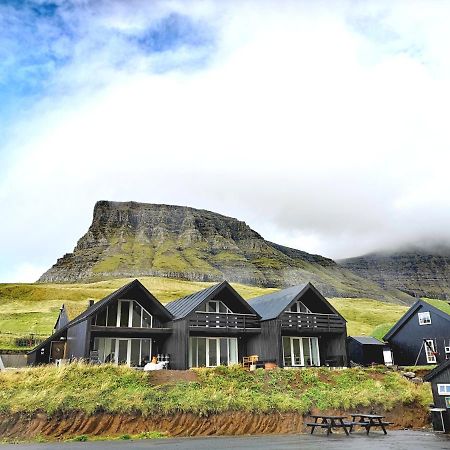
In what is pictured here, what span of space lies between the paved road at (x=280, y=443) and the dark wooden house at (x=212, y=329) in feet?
38.3

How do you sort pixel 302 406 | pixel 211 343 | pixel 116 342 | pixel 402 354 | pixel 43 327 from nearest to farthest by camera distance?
pixel 302 406 → pixel 116 342 → pixel 211 343 → pixel 402 354 → pixel 43 327

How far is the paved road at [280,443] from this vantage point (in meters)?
17.0

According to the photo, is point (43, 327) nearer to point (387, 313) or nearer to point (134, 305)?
point (134, 305)

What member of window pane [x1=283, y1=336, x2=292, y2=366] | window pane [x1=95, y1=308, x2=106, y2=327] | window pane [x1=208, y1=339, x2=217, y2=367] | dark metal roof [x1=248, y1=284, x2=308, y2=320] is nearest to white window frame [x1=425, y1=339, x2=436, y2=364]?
dark metal roof [x1=248, y1=284, x2=308, y2=320]

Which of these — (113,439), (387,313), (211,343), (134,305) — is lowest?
(113,439)

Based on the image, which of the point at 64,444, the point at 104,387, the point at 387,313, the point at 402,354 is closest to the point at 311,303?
the point at 402,354

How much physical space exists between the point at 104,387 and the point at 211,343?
1307cm

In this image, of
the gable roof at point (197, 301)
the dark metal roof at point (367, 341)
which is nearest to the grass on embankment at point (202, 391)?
the gable roof at point (197, 301)

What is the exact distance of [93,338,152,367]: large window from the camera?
31703 mm

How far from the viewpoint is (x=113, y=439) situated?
20.0 metres

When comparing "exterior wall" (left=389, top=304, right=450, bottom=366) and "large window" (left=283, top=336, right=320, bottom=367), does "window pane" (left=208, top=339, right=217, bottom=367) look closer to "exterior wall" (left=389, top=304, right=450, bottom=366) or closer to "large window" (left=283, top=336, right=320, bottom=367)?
"large window" (left=283, top=336, right=320, bottom=367)

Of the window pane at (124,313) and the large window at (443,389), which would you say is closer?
the large window at (443,389)

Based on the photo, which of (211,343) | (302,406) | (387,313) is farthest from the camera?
(387,313)

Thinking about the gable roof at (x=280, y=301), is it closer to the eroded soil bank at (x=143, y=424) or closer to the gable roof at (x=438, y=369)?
the eroded soil bank at (x=143, y=424)
